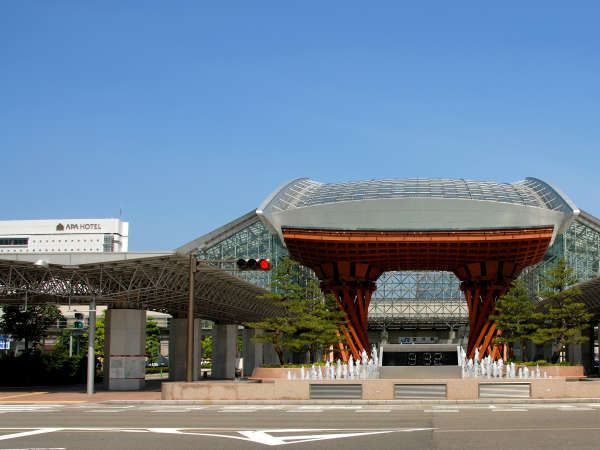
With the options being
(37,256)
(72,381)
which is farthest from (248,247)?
(37,256)

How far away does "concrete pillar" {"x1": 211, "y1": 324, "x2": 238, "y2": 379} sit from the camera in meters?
75.2

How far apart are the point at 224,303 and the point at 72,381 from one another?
560 inches

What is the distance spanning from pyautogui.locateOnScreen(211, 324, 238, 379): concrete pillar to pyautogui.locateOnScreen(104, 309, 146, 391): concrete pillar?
83.8 feet

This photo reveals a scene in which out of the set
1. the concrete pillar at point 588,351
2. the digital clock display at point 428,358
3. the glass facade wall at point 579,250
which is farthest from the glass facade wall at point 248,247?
the digital clock display at point 428,358

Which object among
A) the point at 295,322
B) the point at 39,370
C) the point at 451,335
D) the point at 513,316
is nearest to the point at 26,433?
the point at 295,322

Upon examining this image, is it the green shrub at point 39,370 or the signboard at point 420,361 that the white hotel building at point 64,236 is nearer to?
the green shrub at point 39,370

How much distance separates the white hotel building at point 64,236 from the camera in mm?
188000

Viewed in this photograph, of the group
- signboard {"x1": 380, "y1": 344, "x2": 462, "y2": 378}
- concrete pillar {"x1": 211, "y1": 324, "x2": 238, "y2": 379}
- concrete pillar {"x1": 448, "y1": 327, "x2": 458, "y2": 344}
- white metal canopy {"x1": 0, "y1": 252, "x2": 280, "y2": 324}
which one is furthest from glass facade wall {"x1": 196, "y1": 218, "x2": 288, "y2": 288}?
concrete pillar {"x1": 448, "y1": 327, "x2": 458, "y2": 344}

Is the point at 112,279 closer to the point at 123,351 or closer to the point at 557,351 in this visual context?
the point at 123,351

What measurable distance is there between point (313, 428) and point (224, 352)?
56779 mm

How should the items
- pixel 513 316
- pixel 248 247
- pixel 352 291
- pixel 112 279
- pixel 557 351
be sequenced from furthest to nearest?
pixel 248 247 → pixel 352 291 → pixel 513 316 → pixel 557 351 → pixel 112 279

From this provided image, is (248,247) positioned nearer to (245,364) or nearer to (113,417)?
(245,364)

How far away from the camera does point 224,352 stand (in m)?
76.1

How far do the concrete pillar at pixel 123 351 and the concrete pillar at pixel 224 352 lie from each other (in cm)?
2553
